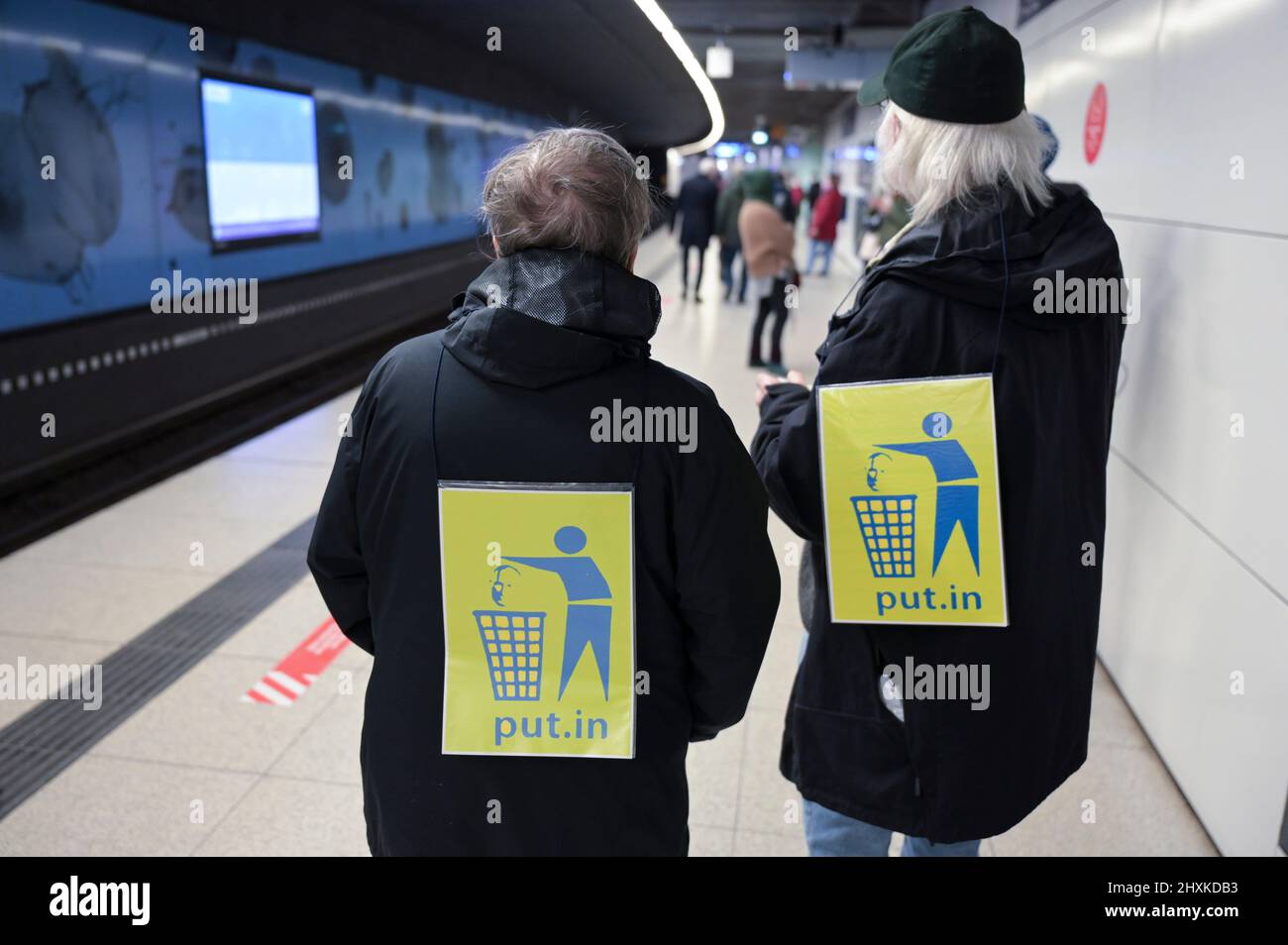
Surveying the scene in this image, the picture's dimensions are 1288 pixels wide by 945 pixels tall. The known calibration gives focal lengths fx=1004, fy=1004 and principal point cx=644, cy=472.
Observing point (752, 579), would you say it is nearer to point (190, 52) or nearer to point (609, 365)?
point (609, 365)

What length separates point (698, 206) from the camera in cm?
1209

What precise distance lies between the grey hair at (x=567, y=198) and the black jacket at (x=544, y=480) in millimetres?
31

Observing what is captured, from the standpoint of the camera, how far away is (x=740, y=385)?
7555 millimetres

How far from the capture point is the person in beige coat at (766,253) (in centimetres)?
766

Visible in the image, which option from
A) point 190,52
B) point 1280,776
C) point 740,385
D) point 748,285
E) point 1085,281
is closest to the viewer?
point 1085,281

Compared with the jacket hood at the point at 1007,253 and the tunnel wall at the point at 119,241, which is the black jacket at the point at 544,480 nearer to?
the jacket hood at the point at 1007,253

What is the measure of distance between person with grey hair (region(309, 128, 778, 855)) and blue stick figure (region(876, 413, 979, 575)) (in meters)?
0.28

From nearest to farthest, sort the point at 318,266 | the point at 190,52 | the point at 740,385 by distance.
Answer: the point at 190,52 < the point at 740,385 < the point at 318,266

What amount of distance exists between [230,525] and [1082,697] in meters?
3.94

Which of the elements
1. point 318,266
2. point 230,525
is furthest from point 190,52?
point 230,525

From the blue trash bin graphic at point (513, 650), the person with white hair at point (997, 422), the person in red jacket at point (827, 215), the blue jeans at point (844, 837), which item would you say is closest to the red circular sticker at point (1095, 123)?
the person with white hair at point (997, 422)

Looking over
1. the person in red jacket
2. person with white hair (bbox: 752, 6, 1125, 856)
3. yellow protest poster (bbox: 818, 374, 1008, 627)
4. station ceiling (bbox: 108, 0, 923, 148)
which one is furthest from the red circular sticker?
Result: the person in red jacket

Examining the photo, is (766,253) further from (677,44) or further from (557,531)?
(557,531)

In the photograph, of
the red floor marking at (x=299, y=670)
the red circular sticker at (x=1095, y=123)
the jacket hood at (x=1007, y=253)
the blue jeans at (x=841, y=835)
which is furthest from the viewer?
the red circular sticker at (x=1095, y=123)
